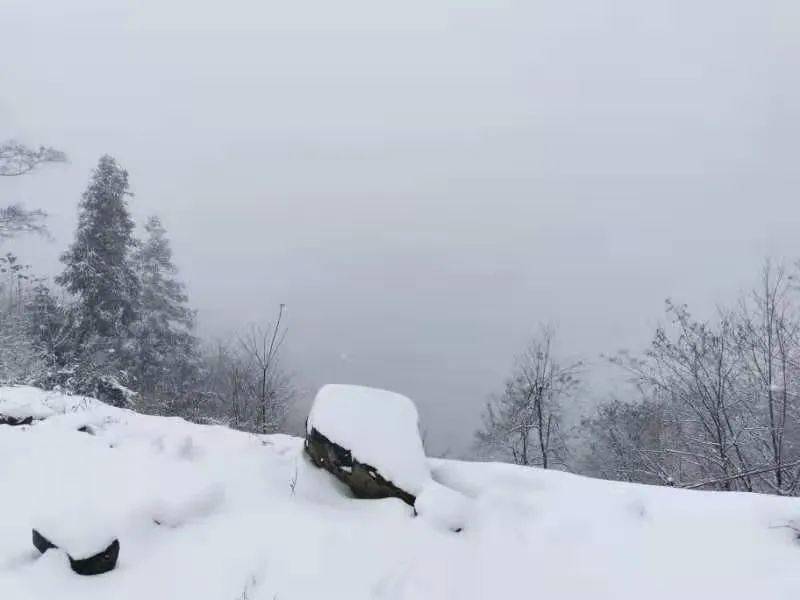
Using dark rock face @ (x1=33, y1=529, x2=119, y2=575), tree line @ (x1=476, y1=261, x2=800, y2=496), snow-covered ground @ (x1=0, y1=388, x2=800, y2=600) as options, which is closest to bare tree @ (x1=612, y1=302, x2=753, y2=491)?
tree line @ (x1=476, y1=261, x2=800, y2=496)

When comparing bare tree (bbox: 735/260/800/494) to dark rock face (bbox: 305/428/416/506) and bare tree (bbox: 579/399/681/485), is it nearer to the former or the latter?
bare tree (bbox: 579/399/681/485)

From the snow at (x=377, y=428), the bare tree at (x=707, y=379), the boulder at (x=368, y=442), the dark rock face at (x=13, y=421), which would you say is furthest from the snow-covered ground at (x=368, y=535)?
the bare tree at (x=707, y=379)

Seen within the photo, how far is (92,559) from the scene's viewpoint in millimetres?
3676

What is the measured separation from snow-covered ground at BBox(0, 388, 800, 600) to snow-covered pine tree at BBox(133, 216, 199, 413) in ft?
53.6

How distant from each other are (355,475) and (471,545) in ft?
5.45

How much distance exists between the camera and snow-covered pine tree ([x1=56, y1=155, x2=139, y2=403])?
65.4 feet

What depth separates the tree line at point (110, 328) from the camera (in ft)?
57.3

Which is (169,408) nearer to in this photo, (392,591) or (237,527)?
(237,527)

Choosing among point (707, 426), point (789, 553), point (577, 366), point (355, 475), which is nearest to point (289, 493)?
point (355, 475)

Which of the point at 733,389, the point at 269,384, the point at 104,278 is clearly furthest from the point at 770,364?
the point at 104,278

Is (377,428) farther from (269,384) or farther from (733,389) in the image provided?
(269,384)

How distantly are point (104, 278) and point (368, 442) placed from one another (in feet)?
65.1

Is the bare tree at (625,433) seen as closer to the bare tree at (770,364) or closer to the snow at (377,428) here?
the bare tree at (770,364)

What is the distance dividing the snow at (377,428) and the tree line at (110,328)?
1015cm
